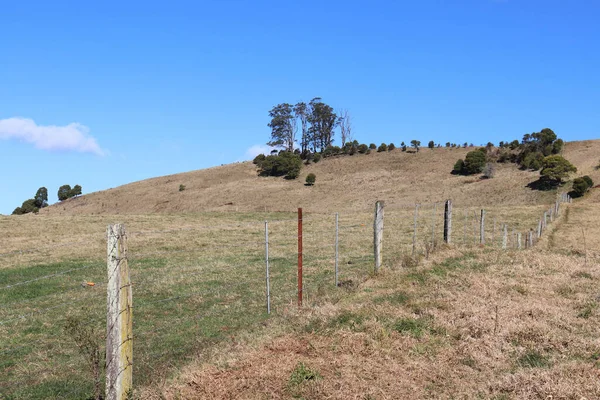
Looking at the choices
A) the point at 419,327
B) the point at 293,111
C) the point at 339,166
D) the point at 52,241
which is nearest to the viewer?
the point at 419,327

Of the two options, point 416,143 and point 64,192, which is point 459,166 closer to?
point 416,143

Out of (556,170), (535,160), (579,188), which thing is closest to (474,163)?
(535,160)

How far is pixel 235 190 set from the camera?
85000mm

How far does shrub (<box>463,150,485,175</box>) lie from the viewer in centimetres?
7500

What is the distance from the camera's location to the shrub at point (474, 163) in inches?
2953

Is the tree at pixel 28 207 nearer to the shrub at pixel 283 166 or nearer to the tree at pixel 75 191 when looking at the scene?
the tree at pixel 75 191

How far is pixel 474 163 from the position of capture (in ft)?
246

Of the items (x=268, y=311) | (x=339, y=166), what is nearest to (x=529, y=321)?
(x=268, y=311)

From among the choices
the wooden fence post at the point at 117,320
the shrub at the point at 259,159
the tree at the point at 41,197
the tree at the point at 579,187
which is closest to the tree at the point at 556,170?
the tree at the point at 579,187

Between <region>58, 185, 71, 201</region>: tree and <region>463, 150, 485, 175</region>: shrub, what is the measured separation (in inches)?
2712

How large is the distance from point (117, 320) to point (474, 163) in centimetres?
7440

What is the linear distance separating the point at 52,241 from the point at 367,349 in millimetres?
25213

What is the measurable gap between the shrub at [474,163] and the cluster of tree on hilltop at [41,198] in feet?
203

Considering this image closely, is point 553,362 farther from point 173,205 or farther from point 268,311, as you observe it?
point 173,205
